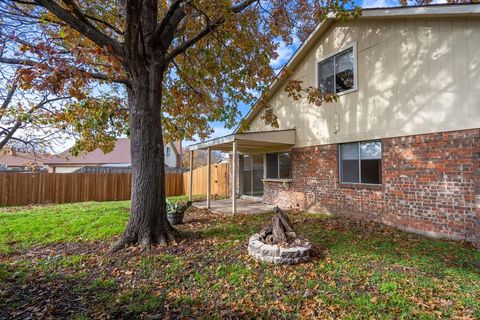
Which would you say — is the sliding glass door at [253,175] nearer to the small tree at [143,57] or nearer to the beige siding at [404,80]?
the beige siding at [404,80]

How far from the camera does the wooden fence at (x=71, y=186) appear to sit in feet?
44.9

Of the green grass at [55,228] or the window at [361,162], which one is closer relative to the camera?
the green grass at [55,228]

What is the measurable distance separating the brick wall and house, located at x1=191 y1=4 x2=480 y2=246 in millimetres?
22

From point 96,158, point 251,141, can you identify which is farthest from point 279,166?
point 96,158

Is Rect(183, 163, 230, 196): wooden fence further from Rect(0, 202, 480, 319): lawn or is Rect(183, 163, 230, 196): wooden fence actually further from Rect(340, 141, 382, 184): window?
Rect(0, 202, 480, 319): lawn

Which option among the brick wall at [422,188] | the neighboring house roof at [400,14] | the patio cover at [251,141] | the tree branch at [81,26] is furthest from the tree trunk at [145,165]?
the neighboring house roof at [400,14]

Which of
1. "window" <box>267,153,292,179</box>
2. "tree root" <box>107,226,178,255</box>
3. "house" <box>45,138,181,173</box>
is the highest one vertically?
"house" <box>45,138,181,173</box>

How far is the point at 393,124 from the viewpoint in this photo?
7.16 meters

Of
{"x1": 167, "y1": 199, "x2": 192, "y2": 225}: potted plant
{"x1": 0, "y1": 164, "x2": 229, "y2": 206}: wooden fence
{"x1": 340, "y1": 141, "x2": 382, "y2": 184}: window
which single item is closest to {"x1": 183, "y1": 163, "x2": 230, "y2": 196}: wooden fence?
{"x1": 0, "y1": 164, "x2": 229, "y2": 206}: wooden fence

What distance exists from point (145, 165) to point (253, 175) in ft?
27.8

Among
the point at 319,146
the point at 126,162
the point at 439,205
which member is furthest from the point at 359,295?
the point at 126,162

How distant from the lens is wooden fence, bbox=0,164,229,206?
44.9 ft

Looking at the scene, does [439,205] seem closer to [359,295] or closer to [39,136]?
[359,295]

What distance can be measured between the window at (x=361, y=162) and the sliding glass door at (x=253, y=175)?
16.1ft
